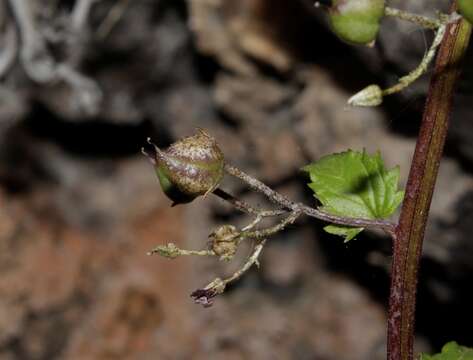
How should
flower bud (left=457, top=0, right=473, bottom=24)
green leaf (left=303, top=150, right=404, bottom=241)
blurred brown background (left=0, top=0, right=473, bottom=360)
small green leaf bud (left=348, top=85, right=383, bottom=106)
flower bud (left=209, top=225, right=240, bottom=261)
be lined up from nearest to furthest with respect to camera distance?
flower bud (left=457, top=0, right=473, bottom=24) < small green leaf bud (left=348, top=85, right=383, bottom=106) < flower bud (left=209, top=225, right=240, bottom=261) < green leaf (left=303, top=150, right=404, bottom=241) < blurred brown background (left=0, top=0, right=473, bottom=360)

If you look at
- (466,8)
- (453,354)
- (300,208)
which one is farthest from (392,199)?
(466,8)

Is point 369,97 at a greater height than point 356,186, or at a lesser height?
greater

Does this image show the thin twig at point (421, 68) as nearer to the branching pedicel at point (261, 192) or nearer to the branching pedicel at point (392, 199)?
the branching pedicel at point (392, 199)

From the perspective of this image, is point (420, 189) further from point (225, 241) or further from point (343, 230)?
point (225, 241)

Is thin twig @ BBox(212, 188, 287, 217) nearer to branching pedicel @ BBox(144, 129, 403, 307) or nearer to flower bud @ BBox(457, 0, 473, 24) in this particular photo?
branching pedicel @ BBox(144, 129, 403, 307)

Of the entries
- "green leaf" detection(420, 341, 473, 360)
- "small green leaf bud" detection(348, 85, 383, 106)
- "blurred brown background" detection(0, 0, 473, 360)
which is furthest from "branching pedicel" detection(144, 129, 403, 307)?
"blurred brown background" detection(0, 0, 473, 360)

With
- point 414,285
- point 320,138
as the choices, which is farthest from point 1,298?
point 414,285
